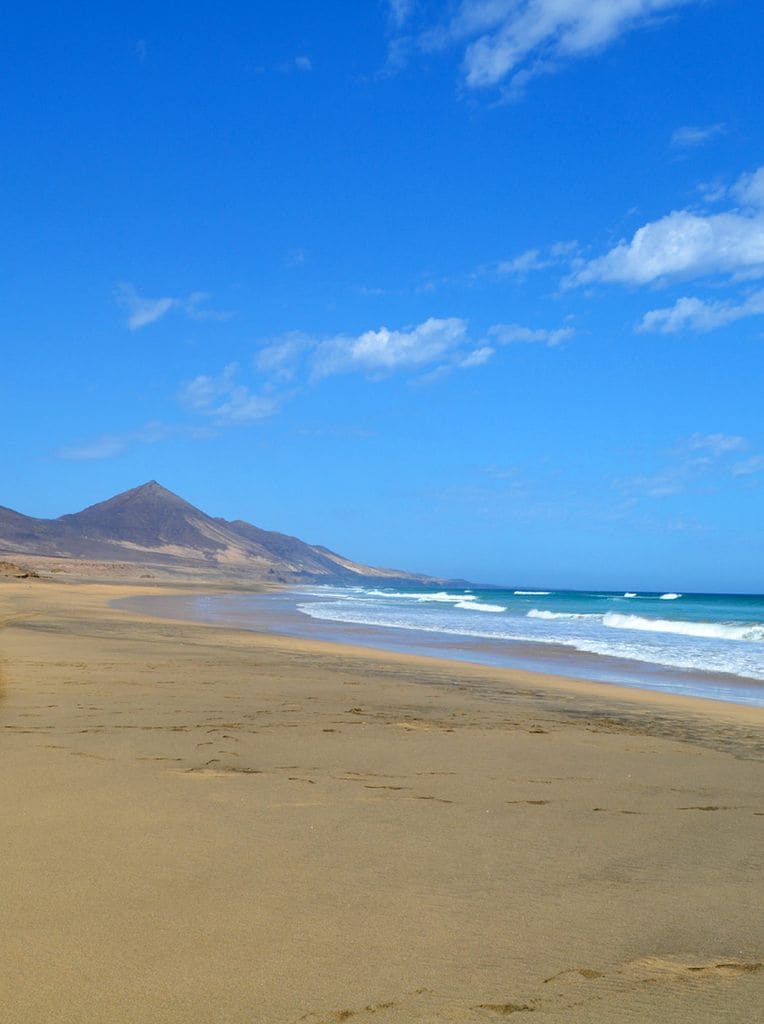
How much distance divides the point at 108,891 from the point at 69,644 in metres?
13.1

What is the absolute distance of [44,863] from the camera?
3.75m

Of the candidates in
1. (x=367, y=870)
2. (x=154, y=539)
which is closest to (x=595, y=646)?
(x=367, y=870)

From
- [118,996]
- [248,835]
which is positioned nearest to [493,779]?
[248,835]

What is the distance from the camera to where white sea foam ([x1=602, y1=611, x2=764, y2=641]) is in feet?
97.2

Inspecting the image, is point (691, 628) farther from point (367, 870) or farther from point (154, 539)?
point (154, 539)

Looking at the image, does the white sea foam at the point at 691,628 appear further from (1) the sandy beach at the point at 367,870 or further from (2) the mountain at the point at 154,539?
(2) the mountain at the point at 154,539

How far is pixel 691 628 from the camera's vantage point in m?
32.7

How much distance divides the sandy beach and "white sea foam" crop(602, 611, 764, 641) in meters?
22.9

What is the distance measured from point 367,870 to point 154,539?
159 metres

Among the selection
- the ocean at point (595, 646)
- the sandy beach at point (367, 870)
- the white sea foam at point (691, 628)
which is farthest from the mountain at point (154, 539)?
the sandy beach at point (367, 870)

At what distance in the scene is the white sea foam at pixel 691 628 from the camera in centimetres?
2962

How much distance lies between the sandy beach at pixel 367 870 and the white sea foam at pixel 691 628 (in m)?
22.9

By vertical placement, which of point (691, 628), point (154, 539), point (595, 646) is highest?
point (154, 539)

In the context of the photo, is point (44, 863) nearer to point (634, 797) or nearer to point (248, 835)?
point (248, 835)
